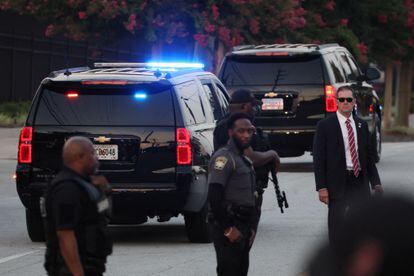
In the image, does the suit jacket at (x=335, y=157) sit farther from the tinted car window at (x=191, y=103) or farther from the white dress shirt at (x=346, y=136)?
the tinted car window at (x=191, y=103)

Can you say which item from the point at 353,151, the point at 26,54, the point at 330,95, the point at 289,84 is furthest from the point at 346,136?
the point at 26,54

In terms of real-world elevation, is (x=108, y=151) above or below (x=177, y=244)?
above

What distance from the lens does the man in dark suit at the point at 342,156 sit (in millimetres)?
10094

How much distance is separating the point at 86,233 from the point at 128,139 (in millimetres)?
6170

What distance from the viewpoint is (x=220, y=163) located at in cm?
771

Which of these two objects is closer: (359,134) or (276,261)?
(359,134)

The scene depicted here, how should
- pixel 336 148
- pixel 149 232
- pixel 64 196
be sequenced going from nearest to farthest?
pixel 64 196 → pixel 336 148 → pixel 149 232

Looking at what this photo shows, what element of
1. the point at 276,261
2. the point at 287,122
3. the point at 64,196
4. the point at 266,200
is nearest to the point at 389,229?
the point at 64,196

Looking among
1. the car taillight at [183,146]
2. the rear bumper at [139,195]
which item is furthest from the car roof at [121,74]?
the rear bumper at [139,195]

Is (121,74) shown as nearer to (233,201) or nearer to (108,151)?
(108,151)

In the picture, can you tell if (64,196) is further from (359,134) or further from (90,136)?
(90,136)

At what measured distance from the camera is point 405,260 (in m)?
2.32

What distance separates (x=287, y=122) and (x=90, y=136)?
9.15 m

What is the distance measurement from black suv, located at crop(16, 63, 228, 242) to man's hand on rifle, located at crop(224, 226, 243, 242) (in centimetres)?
448
